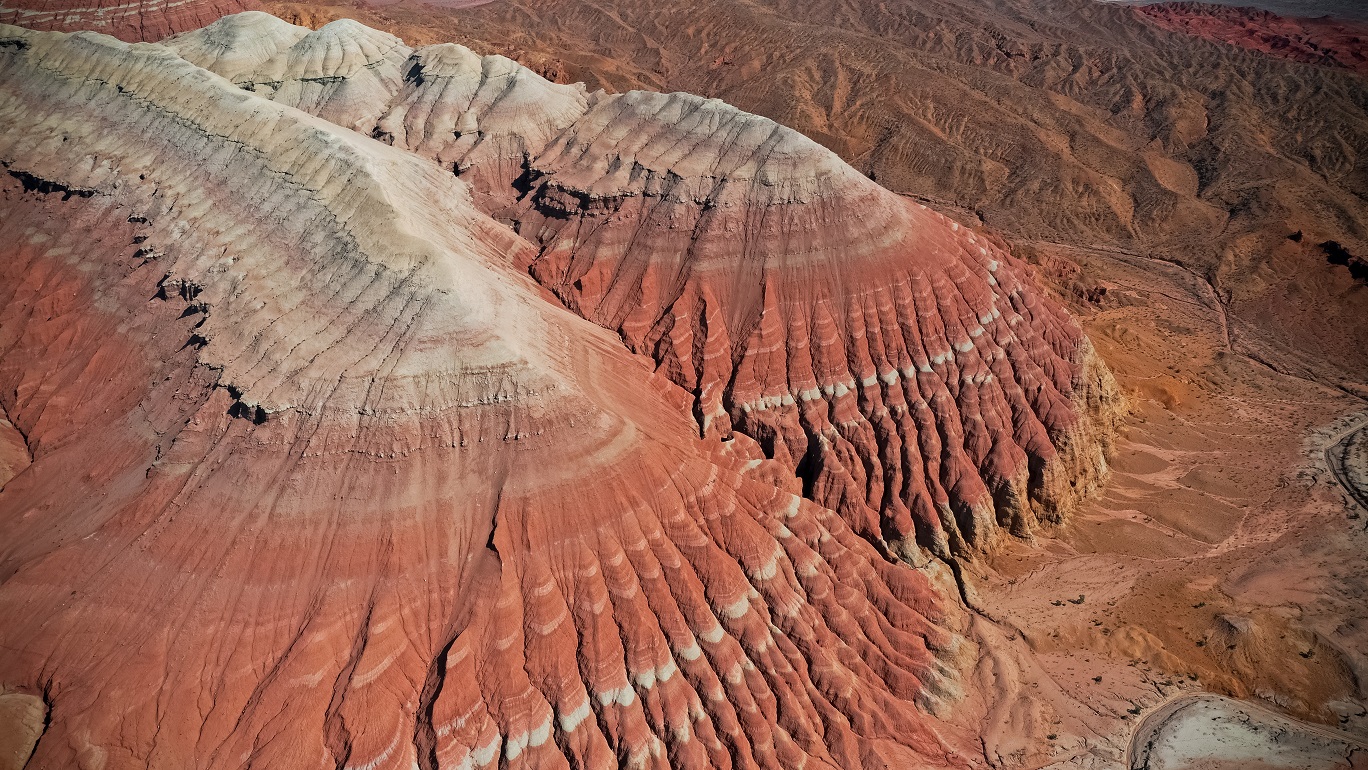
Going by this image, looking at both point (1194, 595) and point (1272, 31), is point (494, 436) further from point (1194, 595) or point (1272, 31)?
point (1272, 31)

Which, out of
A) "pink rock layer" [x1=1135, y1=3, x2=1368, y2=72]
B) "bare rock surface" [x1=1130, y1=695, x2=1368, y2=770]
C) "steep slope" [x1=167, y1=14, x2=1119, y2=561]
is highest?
"pink rock layer" [x1=1135, y1=3, x2=1368, y2=72]

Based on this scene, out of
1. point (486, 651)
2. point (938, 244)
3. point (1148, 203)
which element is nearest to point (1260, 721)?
point (938, 244)

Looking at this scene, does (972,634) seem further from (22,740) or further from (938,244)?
(22,740)

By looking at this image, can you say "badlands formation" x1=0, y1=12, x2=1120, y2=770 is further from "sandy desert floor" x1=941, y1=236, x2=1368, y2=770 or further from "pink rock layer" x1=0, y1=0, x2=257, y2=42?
"pink rock layer" x1=0, y1=0, x2=257, y2=42

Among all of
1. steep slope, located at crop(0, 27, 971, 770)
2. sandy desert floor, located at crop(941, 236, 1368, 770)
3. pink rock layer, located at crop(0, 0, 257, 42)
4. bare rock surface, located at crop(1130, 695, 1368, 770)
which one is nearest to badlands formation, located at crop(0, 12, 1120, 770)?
steep slope, located at crop(0, 27, 971, 770)

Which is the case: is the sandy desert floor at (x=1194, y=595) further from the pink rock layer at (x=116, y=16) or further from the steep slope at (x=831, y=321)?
the pink rock layer at (x=116, y=16)
